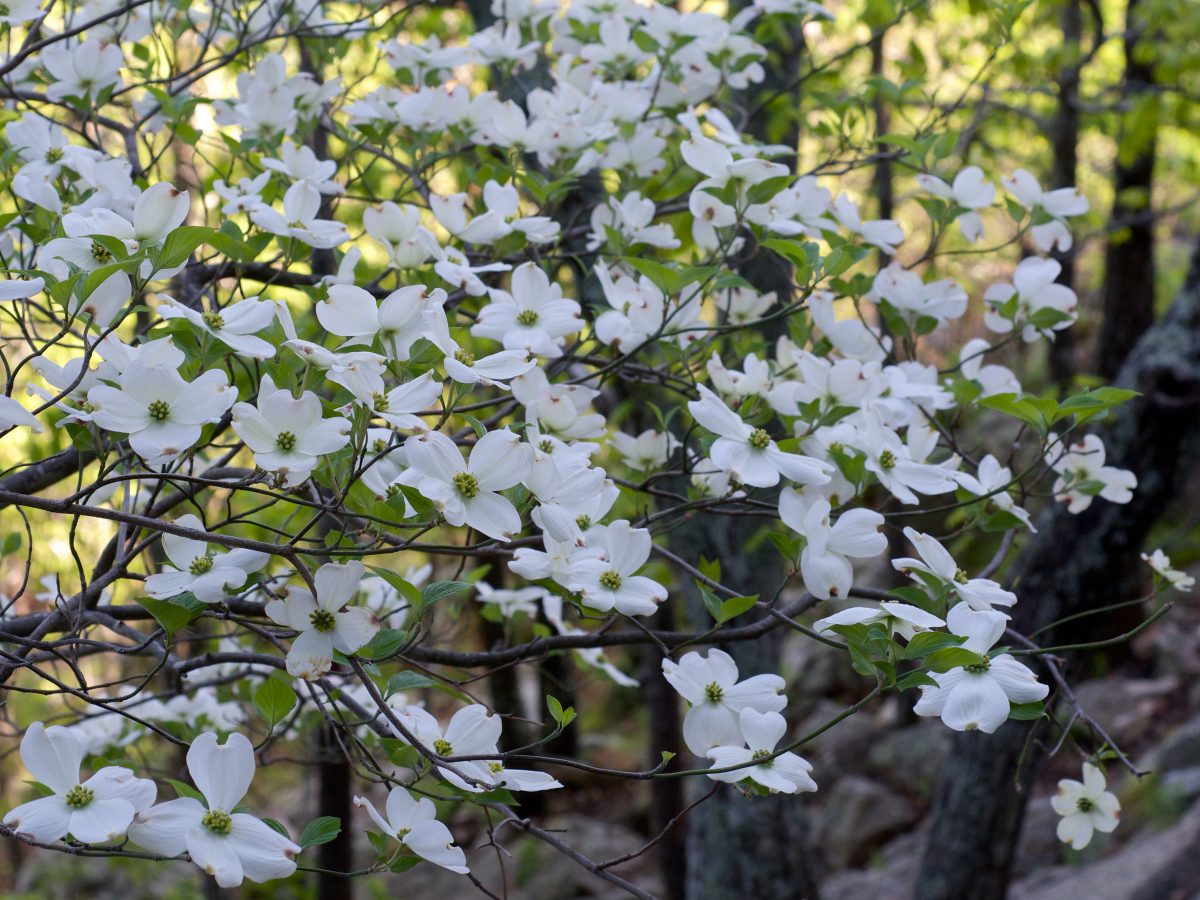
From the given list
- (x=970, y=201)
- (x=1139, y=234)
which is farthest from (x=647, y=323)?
(x=1139, y=234)

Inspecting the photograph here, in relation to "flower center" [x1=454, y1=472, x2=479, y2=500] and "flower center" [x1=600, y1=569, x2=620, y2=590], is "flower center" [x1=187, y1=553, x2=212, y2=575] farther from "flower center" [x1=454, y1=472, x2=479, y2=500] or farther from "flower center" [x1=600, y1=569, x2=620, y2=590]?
"flower center" [x1=600, y1=569, x2=620, y2=590]

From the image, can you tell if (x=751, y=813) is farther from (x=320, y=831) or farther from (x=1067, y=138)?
(x=1067, y=138)

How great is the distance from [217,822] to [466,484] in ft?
1.09

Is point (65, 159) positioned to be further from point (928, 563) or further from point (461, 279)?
point (928, 563)

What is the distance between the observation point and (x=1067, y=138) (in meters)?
5.14

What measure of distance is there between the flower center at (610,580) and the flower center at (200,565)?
1.21 ft

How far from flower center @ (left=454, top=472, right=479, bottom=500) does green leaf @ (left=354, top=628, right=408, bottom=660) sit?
0.15 m

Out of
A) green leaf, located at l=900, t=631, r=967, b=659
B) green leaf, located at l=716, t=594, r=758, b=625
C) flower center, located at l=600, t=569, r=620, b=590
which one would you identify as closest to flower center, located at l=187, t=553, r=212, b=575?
flower center, located at l=600, t=569, r=620, b=590

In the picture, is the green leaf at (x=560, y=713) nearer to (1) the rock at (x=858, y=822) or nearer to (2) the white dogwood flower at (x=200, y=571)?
(2) the white dogwood flower at (x=200, y=571)

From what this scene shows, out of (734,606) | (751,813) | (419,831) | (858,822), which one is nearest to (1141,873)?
(751,813)

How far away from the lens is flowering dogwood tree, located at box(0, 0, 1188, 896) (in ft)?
3.14

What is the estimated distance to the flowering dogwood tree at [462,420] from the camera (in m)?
0.96

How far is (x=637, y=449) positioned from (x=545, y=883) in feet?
12.8

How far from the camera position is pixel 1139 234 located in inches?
238
